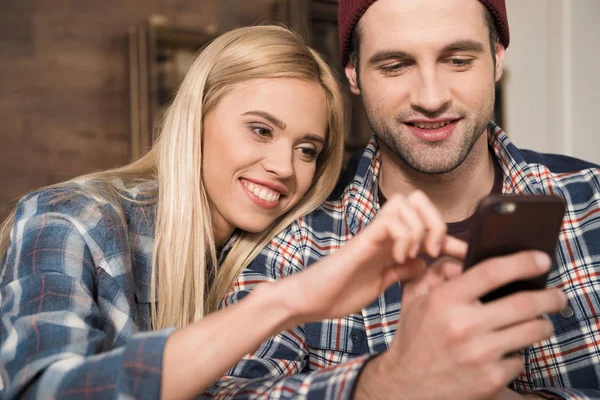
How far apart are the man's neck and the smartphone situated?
2.68 feet

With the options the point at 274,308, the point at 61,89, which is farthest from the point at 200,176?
the point at 61,89

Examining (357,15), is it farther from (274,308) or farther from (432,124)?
(274,308)

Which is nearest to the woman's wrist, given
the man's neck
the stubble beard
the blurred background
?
the stubble beard

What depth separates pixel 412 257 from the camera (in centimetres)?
85

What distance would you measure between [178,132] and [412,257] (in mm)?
839

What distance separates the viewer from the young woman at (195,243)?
0.85 metres

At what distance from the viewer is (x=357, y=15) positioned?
155 centimetres

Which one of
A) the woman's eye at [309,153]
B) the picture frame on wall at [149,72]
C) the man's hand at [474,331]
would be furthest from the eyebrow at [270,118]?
the picture frame on wall at [149,72]

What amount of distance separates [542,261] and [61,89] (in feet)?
7.42

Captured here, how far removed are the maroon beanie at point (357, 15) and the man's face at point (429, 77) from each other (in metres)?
0.03

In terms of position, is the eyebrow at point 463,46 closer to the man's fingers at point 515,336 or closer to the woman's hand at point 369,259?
the woman's hand at point 369,259

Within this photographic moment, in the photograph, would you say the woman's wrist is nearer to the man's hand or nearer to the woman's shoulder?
the man's hand

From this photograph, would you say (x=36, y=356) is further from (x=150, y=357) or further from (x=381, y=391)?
(x=381, y=391)

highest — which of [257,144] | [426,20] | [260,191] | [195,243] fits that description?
[426,20]
